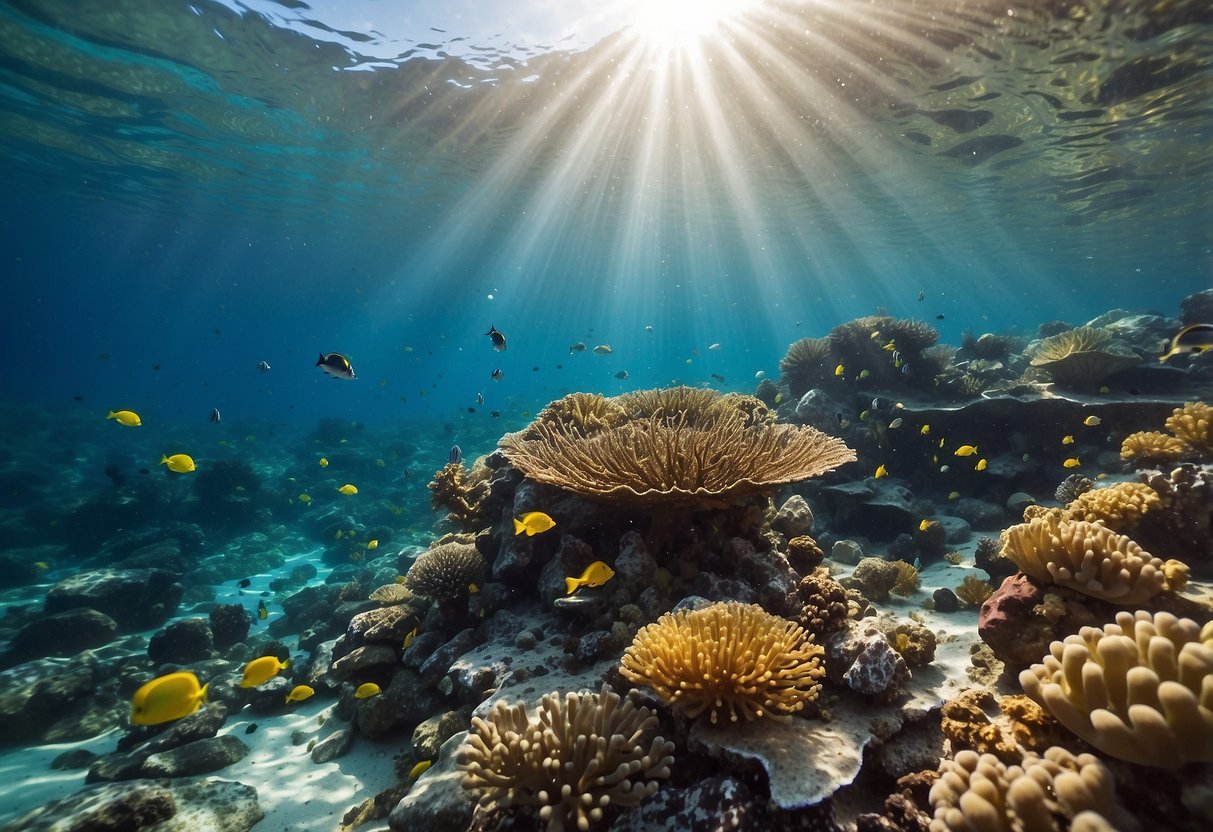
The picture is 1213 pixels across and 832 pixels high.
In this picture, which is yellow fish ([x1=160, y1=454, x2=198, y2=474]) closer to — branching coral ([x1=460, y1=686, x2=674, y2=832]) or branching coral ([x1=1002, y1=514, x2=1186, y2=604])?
branching coral ([x1=460, y1=686, x2=674, y2=832])

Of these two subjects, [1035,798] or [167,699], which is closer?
[1035,798]

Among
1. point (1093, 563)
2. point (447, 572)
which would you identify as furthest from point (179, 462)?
point (1093, 563)

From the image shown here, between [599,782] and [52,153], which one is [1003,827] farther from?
[52,153]

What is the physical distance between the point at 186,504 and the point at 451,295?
212 feet

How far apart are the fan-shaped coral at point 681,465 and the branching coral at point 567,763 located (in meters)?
1.65

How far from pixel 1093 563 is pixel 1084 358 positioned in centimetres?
911

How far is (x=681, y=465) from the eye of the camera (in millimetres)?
4270

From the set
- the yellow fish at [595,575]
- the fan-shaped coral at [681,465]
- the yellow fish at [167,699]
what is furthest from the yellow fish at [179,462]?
the yellow fish at [595,575]

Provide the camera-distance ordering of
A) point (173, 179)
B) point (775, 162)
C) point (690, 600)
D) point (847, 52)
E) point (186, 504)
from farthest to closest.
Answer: point (173, 179) < point (775, 162) < point (186, 504) < point (847, 52) < point (690, 600)

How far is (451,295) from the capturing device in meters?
81.1

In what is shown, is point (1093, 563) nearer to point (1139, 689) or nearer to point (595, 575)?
point (1139, 689)

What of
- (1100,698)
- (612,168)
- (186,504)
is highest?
(612,168)

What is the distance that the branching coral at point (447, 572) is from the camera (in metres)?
6.20

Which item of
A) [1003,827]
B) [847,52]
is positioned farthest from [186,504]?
[847,52]
